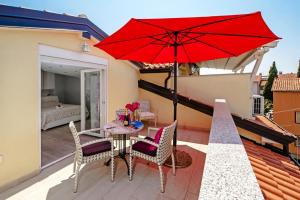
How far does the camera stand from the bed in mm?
6160

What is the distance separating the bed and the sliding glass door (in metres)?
1.74

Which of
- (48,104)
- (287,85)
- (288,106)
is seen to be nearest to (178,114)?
(48,104)

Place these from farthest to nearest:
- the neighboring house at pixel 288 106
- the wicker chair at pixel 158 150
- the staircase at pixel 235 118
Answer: the neighboring house at pixel 288 106 < the staircase at pixel 235 118 < the wicker chair at pixel 158 150

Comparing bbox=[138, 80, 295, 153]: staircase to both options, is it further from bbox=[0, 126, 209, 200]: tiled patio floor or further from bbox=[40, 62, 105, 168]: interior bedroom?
bbox=[40, 62, 105, 168]: interior bedroom

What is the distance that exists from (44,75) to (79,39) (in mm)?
6060

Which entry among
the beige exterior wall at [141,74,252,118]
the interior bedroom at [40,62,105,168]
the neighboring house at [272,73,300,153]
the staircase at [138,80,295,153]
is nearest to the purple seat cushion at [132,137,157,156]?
the interior bedroom at [40,62,105,168]

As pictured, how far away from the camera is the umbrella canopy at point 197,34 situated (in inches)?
79.6

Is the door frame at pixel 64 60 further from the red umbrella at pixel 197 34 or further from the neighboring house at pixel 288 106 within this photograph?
the neighboring house at pixel 288 106

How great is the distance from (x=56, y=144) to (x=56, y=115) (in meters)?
2.39

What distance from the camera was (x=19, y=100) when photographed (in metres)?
2.76

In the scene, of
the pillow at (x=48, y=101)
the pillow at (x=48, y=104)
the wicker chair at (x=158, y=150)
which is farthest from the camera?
the pillow at (x=48, y=101)

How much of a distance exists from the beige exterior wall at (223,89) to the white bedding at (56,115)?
438cm

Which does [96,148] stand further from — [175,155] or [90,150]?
[175,155]

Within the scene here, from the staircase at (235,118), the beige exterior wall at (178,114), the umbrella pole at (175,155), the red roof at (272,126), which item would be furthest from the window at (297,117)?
the umbrella pole at (175,155)
